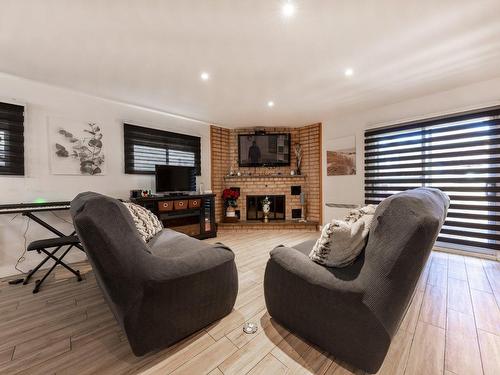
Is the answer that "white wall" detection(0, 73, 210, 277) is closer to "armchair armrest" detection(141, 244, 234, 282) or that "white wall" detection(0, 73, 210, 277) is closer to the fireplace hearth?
the fireplace hearth

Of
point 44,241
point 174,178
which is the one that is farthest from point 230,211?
point 44,241

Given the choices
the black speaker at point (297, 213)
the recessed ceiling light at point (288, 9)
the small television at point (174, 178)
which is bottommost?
the black speaker at point (297, 213)

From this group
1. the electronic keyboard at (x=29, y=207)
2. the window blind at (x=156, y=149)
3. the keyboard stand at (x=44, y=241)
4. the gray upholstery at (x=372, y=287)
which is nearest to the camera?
the gray upholstery at (x=372, y=287)

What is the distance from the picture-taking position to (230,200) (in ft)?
16.2

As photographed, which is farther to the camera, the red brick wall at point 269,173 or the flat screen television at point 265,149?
the flat screen television at point 265,149

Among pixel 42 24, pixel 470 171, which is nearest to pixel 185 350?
pixel 42 24

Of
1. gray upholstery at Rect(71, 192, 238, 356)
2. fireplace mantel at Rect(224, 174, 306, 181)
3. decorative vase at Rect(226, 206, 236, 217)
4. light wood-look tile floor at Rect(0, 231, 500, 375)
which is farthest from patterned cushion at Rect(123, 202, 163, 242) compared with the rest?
fireplace mantel at Rect(224, 174, 306, 181)

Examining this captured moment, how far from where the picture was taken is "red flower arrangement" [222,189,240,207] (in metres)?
4.83

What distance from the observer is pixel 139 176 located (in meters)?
3.71

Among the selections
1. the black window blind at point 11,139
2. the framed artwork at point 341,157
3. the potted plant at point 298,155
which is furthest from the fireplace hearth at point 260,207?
the black window blind at point 11,139

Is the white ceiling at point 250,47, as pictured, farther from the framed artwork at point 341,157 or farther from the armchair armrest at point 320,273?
the armchair armrest at point 320,273

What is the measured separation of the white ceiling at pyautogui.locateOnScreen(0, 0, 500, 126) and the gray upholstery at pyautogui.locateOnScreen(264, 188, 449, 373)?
162cm

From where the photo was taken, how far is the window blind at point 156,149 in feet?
11.8

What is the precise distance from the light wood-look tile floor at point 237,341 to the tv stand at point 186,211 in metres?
1.47
